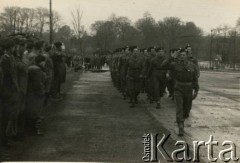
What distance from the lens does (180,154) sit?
6.56 m

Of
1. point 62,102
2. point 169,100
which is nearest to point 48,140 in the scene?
point 62,102

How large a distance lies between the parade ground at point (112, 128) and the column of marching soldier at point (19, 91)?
26 centimetres

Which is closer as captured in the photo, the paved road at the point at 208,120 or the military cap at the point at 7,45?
the military cap at the point at 7,45

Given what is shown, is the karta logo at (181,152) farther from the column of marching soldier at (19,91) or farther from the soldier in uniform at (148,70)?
the soldier in uniform at (148,70)

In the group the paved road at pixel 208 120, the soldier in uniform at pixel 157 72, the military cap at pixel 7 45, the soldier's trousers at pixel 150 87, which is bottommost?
the paved road at pixel 208 120

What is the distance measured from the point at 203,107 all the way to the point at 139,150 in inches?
249

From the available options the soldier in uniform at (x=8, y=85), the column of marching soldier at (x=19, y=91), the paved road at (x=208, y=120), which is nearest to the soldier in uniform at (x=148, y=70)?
the paved road at (x=208, y=120)

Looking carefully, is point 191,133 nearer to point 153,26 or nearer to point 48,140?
point 48,140

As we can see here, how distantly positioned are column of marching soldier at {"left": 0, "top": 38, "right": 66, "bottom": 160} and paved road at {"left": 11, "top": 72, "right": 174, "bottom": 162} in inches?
11.2

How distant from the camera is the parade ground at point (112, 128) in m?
6.59

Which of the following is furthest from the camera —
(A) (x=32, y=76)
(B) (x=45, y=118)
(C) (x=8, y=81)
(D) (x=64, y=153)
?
(B) (x=45, y=118)

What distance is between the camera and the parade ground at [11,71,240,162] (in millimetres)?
6586

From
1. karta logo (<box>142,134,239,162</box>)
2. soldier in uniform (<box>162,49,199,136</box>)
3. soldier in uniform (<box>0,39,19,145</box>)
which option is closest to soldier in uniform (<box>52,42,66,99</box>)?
soldier in uniform (<box>162,49,199,136</box>)

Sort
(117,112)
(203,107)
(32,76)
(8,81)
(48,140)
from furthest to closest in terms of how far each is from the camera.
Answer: (203,107) → (117,112) → (32,76) → (48,140) → (8,81)
